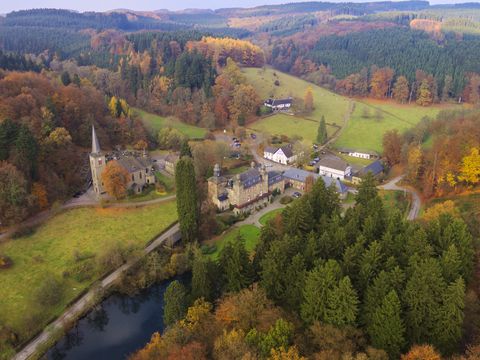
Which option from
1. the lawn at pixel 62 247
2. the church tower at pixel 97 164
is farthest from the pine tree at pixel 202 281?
the church tower at pixel 97 164

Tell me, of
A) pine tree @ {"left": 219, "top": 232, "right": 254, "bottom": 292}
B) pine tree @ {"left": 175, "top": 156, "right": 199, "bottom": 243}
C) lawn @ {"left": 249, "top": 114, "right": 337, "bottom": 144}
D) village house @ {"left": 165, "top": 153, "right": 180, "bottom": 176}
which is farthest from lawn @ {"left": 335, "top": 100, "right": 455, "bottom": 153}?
pine tree @ {"left": 219, "top": 232, "right": 254, "bottom": 292}

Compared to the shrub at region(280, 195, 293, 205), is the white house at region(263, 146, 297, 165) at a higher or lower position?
higher

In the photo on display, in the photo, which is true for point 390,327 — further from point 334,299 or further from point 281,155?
point 281,155

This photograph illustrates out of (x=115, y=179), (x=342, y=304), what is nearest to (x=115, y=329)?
(x=342, y=304)

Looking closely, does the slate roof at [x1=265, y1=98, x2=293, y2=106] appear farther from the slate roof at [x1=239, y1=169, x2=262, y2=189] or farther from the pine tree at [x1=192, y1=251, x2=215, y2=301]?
→ the pine tree at [x1=192, y1=251, x2=215, y2=301]

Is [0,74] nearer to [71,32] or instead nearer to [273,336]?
[273,336]

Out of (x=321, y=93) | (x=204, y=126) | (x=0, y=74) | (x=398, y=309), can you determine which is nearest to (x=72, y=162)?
(x=0, y=74)
